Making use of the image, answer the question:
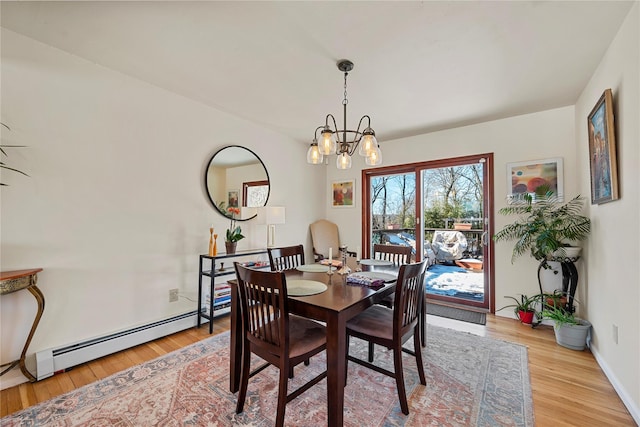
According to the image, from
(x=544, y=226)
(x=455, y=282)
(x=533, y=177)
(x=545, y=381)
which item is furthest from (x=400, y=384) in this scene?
(x=533, y=177)

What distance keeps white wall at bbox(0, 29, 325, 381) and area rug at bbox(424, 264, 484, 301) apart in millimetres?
3155

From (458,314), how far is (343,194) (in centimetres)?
248

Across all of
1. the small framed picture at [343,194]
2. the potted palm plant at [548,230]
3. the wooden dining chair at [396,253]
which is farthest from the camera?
the small framed picture at [343,194]

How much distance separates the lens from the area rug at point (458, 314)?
124 inches

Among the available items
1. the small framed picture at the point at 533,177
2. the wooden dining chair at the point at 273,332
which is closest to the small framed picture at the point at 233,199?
the wooden dining chair at the point at 273,332

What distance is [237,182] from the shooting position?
3.38 meters

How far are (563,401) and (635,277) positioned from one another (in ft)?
3.01

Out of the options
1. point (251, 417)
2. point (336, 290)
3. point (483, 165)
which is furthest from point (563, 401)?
point (483, 165)

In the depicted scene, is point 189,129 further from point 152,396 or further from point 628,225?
point 628,225

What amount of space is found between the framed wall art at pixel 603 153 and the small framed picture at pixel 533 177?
0.65 m

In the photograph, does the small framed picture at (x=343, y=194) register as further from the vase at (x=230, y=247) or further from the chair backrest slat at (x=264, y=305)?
the chair backrest slat at (x=264, y=305)

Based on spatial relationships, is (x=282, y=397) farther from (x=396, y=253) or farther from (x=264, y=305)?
(x=396, y=253)

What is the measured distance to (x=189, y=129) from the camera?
2920mm

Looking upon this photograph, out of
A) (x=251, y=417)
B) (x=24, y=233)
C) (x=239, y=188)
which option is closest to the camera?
(x=251, y=417)
